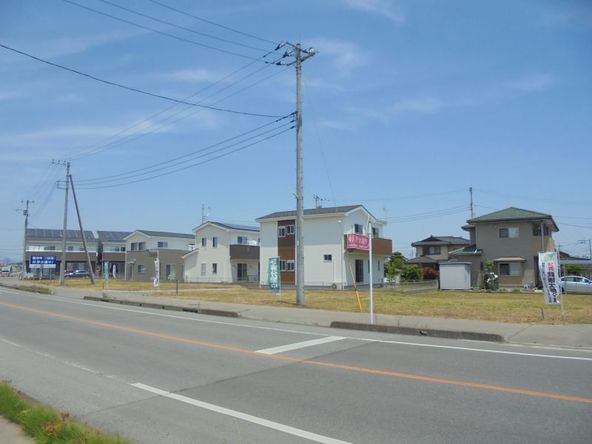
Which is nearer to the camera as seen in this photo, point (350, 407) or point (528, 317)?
point (350, 407)

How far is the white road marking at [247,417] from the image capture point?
5043 millimetres

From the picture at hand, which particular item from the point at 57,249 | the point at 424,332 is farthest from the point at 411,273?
the point at 57,249

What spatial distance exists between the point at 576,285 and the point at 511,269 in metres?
7.51

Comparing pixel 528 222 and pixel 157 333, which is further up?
pixel 528 222

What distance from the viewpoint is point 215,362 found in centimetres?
905

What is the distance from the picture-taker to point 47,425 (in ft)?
15.7

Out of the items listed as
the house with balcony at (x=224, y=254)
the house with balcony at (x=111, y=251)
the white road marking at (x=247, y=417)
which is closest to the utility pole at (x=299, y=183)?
the white road marking at (x=247, y=417)

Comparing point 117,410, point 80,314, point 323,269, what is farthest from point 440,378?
point 323,269

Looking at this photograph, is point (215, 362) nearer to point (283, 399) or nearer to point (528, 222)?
point (283, 399)

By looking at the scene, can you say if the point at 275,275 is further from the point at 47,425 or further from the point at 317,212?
the point at 47,425

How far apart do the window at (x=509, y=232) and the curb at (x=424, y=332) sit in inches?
1335

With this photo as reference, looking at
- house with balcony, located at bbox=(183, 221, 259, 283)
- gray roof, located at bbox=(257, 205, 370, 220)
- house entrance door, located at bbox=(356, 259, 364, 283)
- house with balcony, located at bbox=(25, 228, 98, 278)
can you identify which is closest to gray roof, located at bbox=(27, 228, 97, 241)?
house with balcony, located at bbox=(25, 228, 98, 278)

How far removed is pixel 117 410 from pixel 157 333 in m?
7.00

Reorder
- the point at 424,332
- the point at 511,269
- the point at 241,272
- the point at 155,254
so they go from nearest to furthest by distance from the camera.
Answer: the point at 424,332
the point at 511,269
the point at 241,272
the point at 155,254
